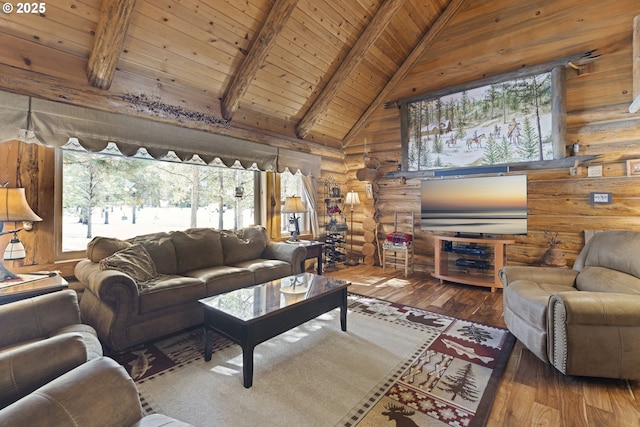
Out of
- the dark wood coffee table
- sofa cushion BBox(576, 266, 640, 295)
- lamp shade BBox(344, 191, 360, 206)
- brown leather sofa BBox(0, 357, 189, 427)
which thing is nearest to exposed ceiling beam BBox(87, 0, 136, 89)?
the dark wood coffee table

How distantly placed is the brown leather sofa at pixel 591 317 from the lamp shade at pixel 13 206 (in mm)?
4044

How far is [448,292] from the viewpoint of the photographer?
4.31 meters

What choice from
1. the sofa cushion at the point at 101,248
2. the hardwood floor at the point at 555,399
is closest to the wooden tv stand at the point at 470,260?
the hardwood floor at the point at 555,399

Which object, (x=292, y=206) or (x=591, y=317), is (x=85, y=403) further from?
(x=292, y=206)

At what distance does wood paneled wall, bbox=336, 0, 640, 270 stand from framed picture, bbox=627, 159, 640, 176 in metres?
0.06

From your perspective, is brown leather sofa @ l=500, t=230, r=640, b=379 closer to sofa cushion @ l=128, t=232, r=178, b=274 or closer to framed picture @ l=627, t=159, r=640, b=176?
framed picture @ l=627, t=159, r=640, b=176

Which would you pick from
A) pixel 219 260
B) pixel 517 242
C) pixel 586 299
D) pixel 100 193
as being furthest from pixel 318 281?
pixel 517 242

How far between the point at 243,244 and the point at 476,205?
11.5 ft

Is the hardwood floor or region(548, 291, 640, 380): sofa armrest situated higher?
region(548, 291, 640, 380): sofa armrest

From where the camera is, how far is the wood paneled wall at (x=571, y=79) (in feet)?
12.4

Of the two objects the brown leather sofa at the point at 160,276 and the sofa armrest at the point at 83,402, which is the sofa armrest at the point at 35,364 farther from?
the brown leather sofa at the point at 160,276

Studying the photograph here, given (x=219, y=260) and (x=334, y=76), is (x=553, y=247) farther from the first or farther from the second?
(x=219, y=260)

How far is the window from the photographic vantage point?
556 cm

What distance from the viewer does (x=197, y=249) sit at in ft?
11.8
